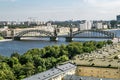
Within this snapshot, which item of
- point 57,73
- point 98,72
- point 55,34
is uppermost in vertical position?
point 57,73

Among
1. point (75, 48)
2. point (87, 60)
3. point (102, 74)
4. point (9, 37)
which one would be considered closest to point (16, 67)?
point (87, 60)

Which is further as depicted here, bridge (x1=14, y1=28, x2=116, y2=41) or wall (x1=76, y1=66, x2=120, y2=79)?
bridge (x1=14, y1=28, x2=116, y2=41)

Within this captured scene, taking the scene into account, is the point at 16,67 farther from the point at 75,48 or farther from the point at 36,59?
the point at 75,48

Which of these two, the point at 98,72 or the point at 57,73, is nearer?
the point at 57,73

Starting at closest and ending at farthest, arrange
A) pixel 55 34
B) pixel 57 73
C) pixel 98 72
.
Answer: pixel 57 73
pixel 98 72
pixel 55 34

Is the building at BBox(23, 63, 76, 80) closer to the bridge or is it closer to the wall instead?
the wall

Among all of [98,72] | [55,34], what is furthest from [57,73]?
[55,34]

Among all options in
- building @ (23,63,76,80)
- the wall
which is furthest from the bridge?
building @ (23,63,76,80)

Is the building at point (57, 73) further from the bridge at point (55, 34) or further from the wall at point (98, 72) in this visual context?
the bridge at point (55, 34)

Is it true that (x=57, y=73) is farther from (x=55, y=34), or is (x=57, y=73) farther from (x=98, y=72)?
(x=55, y=34)
